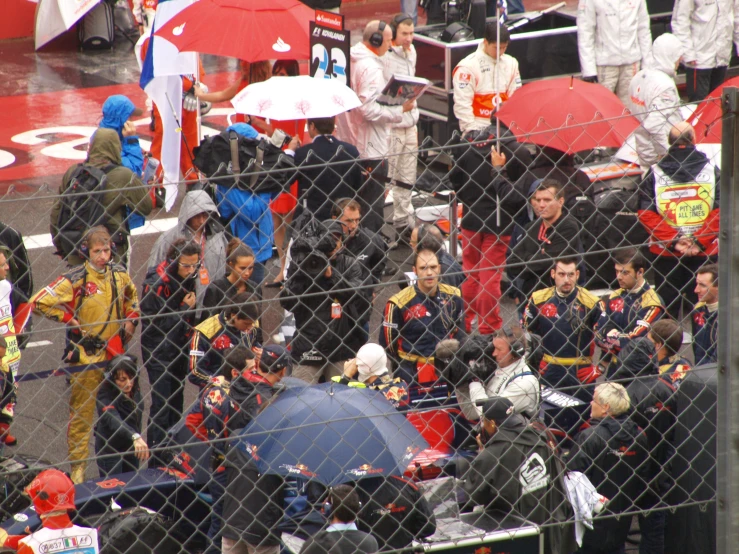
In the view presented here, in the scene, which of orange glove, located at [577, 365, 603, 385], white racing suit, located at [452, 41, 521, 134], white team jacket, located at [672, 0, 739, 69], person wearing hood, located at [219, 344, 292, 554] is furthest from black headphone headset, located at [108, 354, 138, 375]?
white team jacket, located at [672, 0, 739, 69]

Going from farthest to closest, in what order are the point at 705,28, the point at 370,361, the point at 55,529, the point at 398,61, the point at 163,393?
the point at 705,28, the point at 398,61, the point at 163,393, the point at 370,361, the point at 55,529

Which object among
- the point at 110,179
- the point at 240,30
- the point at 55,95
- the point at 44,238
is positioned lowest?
the point at 55,95

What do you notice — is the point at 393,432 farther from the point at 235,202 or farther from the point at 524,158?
the point at 524,158

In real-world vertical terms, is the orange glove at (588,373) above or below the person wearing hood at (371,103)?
below

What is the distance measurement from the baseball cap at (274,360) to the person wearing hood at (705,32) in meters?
9.03

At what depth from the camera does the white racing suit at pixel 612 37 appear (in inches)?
499

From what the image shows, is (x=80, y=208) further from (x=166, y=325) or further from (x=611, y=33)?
(x=611, y=33)

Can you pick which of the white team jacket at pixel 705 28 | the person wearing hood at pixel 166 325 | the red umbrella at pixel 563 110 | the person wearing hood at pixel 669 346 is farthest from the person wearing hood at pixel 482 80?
the person wearing hood at pixel 669 346

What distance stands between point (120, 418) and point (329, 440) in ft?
5.97

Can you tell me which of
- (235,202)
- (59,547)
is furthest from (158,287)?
(59,547)

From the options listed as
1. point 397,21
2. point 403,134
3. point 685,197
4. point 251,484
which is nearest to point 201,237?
point 251,484

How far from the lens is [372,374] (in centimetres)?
701

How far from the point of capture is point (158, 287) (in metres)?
7.57

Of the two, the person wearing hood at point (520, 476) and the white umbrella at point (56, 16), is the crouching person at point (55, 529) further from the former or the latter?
the white umbrella at point (56, 16)
